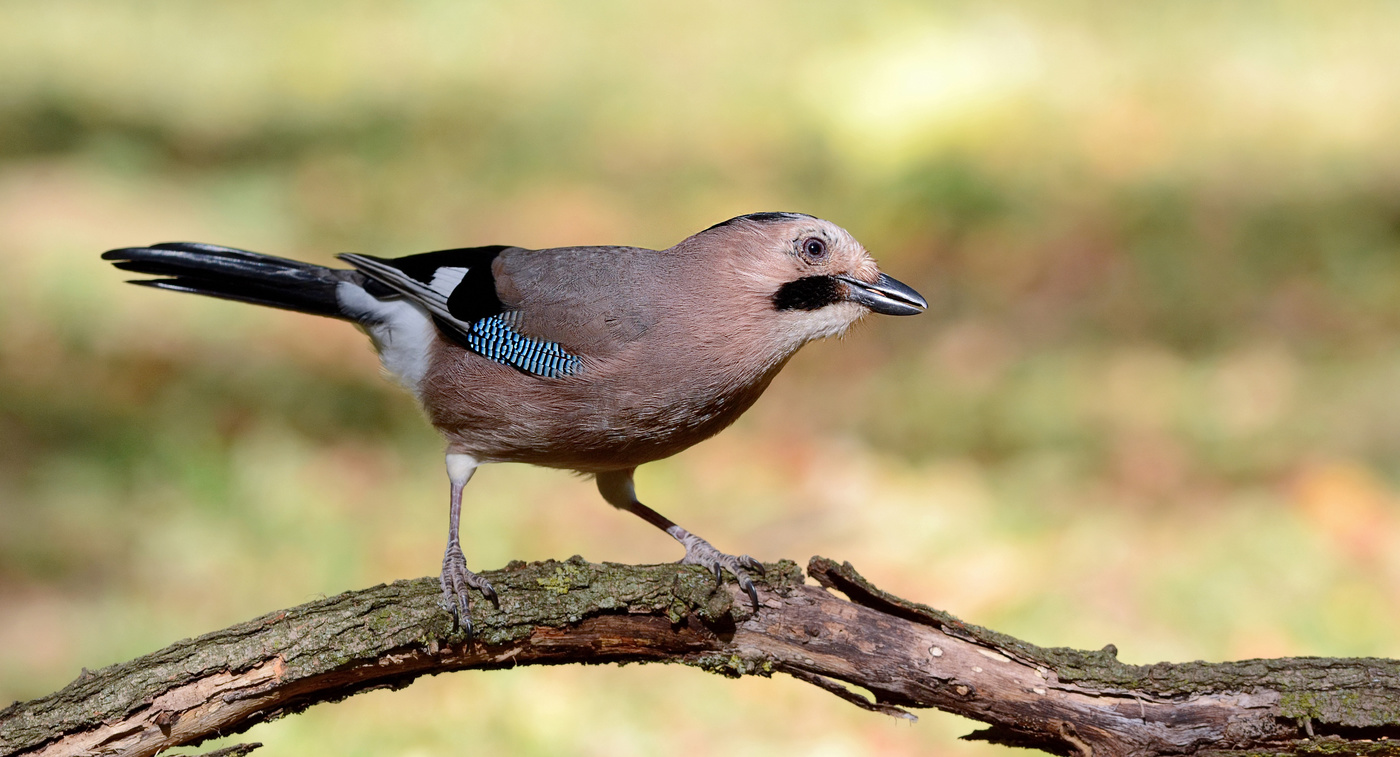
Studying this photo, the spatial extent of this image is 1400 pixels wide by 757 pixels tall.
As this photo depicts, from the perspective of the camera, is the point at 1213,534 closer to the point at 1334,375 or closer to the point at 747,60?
the point at 1334,375

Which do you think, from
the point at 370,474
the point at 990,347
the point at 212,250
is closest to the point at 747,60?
the point at 990,347

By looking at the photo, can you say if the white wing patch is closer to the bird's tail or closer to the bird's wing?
the bird's wing

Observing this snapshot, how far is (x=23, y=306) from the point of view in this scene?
963 centimetres

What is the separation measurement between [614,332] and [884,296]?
104 cm

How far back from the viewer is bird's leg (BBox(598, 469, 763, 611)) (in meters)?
4.39

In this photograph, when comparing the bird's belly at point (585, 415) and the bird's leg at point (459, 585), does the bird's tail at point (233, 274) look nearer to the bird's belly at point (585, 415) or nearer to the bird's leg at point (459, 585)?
the bird's belly at point (585, 415)

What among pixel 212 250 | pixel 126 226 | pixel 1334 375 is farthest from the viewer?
pixel 126 226

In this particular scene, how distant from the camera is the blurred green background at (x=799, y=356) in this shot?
693 cm

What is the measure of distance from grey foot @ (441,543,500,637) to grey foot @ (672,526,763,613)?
807 mm

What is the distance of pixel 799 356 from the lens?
402 inches

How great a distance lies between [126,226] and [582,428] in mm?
8032

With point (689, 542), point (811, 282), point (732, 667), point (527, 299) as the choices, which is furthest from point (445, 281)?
point (732, 667)

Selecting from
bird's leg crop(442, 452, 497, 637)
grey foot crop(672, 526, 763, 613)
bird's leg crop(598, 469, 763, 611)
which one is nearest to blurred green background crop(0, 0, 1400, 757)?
bird's leg crop(598, 469, 763, 611)

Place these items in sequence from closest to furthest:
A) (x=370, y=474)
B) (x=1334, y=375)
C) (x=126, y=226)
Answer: (x=370, y=474)
(x=1334, y=375)
(x=126, y=226)
